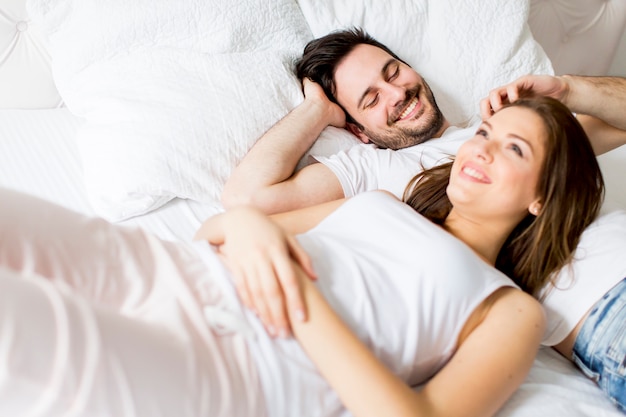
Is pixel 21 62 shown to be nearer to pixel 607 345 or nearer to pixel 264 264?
pixel 264 264

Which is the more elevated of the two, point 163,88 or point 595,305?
point 163,88

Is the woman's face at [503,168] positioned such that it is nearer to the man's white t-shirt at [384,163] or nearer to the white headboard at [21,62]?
the man's white t-shirt at [384,163]

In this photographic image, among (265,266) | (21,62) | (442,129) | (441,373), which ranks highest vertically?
(21,62)

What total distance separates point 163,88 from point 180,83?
0.04 meters

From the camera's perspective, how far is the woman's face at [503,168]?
1015mm

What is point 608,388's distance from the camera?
994 mm

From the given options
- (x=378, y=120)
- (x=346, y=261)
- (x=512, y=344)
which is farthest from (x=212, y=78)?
(x=512, y=344)

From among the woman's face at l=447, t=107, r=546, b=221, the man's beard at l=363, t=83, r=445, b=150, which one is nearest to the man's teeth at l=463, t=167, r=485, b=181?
the woman's face at l=447, t=107, r=546, b=221

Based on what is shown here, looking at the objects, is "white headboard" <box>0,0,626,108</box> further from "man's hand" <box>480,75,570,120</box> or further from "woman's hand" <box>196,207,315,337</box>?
"woman's hand" <box>196,207,315,337</box>

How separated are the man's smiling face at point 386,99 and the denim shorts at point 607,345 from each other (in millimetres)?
628

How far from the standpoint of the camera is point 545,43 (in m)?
2.03

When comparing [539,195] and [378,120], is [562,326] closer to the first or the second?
[539,195]

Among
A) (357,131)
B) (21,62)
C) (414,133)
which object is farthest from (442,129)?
(21,62)

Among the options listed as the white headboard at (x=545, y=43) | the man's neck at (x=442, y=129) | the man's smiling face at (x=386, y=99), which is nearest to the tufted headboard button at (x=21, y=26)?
the white headboard at (x=545, y=43)
